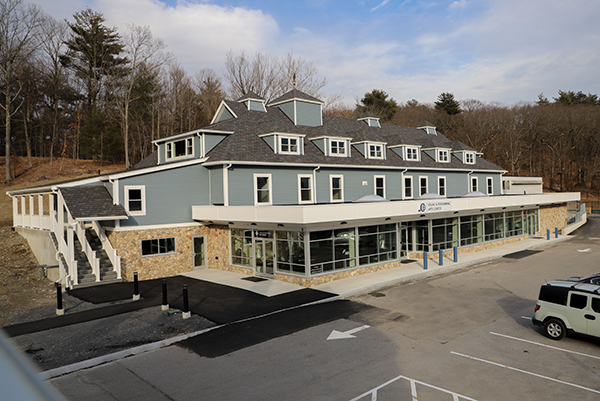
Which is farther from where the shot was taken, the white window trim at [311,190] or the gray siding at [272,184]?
the white window trim at [311,190]

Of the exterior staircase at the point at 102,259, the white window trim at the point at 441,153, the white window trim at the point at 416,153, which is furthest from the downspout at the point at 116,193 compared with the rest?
the white window trim at the point at 441,153

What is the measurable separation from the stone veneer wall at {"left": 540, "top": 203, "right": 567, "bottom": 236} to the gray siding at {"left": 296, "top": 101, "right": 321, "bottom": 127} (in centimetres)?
2479

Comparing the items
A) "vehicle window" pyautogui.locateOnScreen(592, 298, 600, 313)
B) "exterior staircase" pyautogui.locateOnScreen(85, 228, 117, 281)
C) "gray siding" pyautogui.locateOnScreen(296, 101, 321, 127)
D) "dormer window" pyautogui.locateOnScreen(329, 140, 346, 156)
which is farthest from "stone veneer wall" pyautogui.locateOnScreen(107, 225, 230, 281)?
"vehicle window" pyautogui.locateOnScreen(592, 298, 600, 313)

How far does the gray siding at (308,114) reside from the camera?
107 feet

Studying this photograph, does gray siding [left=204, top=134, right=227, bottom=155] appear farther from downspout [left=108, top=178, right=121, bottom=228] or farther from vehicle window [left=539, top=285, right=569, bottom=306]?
vehicle window [left=539, top=285, right=569, bottom=306]

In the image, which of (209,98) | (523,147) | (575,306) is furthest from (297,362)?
(523,147)

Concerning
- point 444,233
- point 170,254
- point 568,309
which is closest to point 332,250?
point 170,254

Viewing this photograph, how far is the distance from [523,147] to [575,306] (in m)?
71.8

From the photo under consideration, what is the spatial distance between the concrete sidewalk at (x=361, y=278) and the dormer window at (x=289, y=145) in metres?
9.22

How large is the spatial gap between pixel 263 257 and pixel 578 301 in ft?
49.9

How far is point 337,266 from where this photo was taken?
22266 millimetres

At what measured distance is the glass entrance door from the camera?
900 inches

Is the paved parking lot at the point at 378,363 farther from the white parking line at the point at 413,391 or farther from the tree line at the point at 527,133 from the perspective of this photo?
the tree line at the point at 527,133

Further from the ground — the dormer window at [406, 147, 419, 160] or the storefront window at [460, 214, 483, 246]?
the dormer window at [406, 147, 419, 160]
